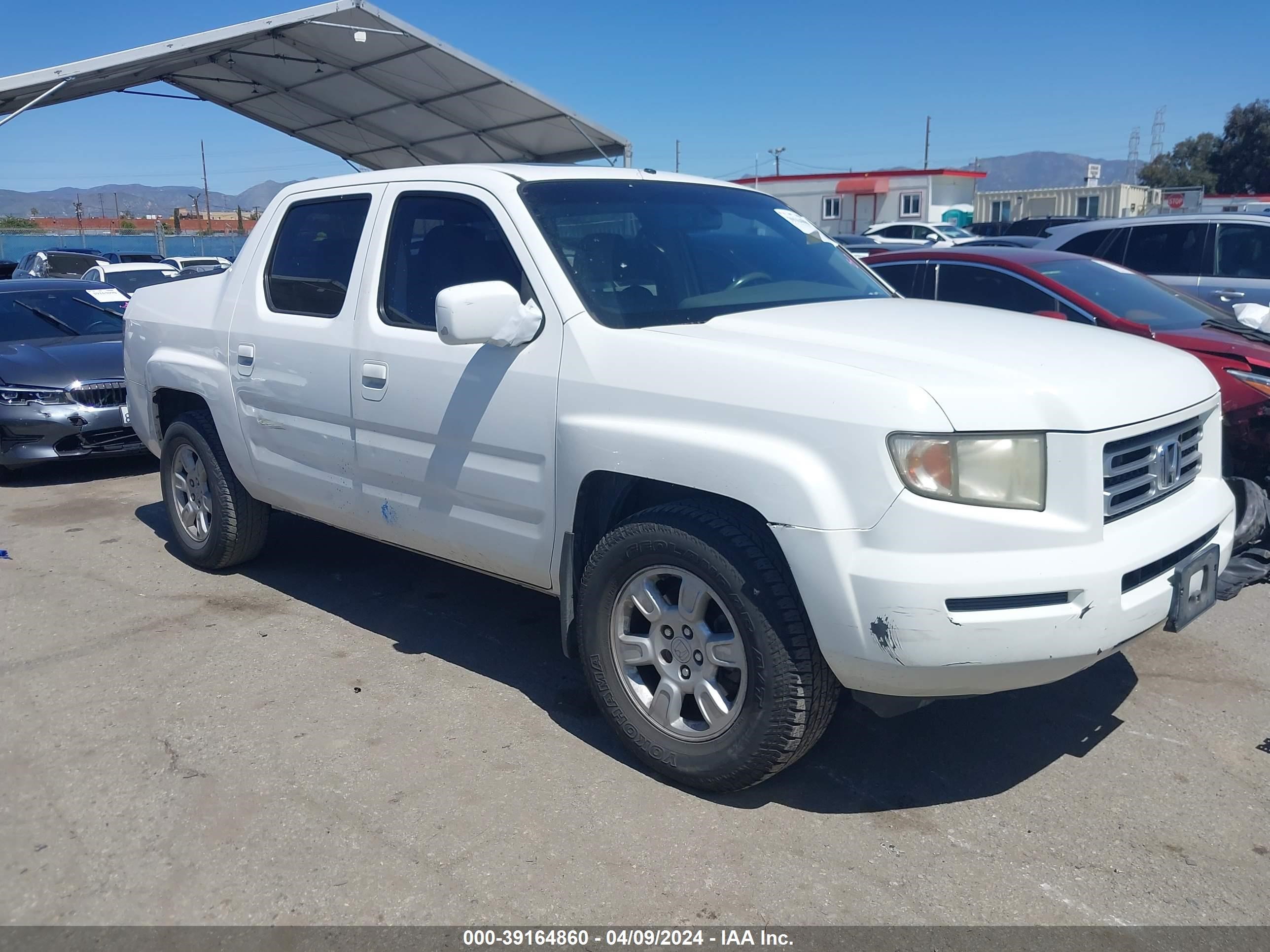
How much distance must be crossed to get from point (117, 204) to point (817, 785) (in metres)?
67.1

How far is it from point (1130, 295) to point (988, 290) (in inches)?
32.9

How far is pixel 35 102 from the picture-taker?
10414mm

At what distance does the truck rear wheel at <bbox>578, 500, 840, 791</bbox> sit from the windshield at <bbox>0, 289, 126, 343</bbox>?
7538 mm

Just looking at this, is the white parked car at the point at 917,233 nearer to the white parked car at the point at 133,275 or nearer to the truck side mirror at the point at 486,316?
the white parked car at the point at 133,275

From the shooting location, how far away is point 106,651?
4.68 m

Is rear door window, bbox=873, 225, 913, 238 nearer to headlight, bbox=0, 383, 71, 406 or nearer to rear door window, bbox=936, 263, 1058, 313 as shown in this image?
rear door window, bbox=936, 263, 1058, 313

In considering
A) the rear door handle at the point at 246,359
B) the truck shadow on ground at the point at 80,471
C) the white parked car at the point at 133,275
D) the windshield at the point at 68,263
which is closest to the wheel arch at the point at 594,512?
the rear door handle at the point at 246,359

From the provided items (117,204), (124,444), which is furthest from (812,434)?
(117,204)

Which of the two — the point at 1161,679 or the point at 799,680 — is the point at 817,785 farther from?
the point at 1161,679

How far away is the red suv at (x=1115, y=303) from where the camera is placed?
5.30 m

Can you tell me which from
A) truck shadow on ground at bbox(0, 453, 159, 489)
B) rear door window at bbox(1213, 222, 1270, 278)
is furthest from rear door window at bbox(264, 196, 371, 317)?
rear door window at bbox(1213, 222, 1270, 278)

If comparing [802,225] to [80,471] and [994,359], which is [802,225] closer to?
[994,359]

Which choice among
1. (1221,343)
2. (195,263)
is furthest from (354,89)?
(195,263)

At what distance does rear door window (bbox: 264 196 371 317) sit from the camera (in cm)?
453
